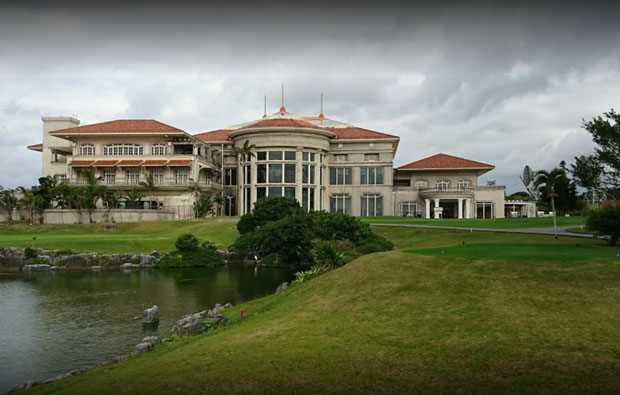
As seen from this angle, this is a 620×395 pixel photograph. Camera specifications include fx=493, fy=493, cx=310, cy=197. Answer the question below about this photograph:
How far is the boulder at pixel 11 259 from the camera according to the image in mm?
34031

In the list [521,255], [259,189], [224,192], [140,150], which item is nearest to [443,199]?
[259,189]

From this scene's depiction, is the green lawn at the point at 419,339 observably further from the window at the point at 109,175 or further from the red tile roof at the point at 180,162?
the window at the point at 109,175

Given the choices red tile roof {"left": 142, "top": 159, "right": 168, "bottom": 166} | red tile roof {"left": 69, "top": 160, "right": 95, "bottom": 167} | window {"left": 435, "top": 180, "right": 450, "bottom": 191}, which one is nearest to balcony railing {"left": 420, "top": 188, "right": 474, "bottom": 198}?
window {"left": 435, "top": 180, "right": 450, "bottom": 191}

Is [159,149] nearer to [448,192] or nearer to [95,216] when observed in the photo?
[95,216]

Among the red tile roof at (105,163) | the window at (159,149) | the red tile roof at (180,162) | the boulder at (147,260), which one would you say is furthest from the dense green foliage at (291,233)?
the red tile roof at (105,163)

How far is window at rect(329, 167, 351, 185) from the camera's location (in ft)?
200

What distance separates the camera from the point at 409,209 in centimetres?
6062

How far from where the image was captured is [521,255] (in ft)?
54.7

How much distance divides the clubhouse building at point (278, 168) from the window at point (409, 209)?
0.12 m

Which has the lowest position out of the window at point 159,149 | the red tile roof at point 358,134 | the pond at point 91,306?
the pond at point 91,306

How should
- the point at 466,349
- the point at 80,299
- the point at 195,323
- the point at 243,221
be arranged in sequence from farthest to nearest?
the point at 243,221, the point at 80,299, the point at 195,323, the point at 466,349

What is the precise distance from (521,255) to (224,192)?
48.5 meters

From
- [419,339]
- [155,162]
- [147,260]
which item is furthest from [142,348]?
[155,162]

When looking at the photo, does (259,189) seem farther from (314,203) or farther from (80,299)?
(80,299)
